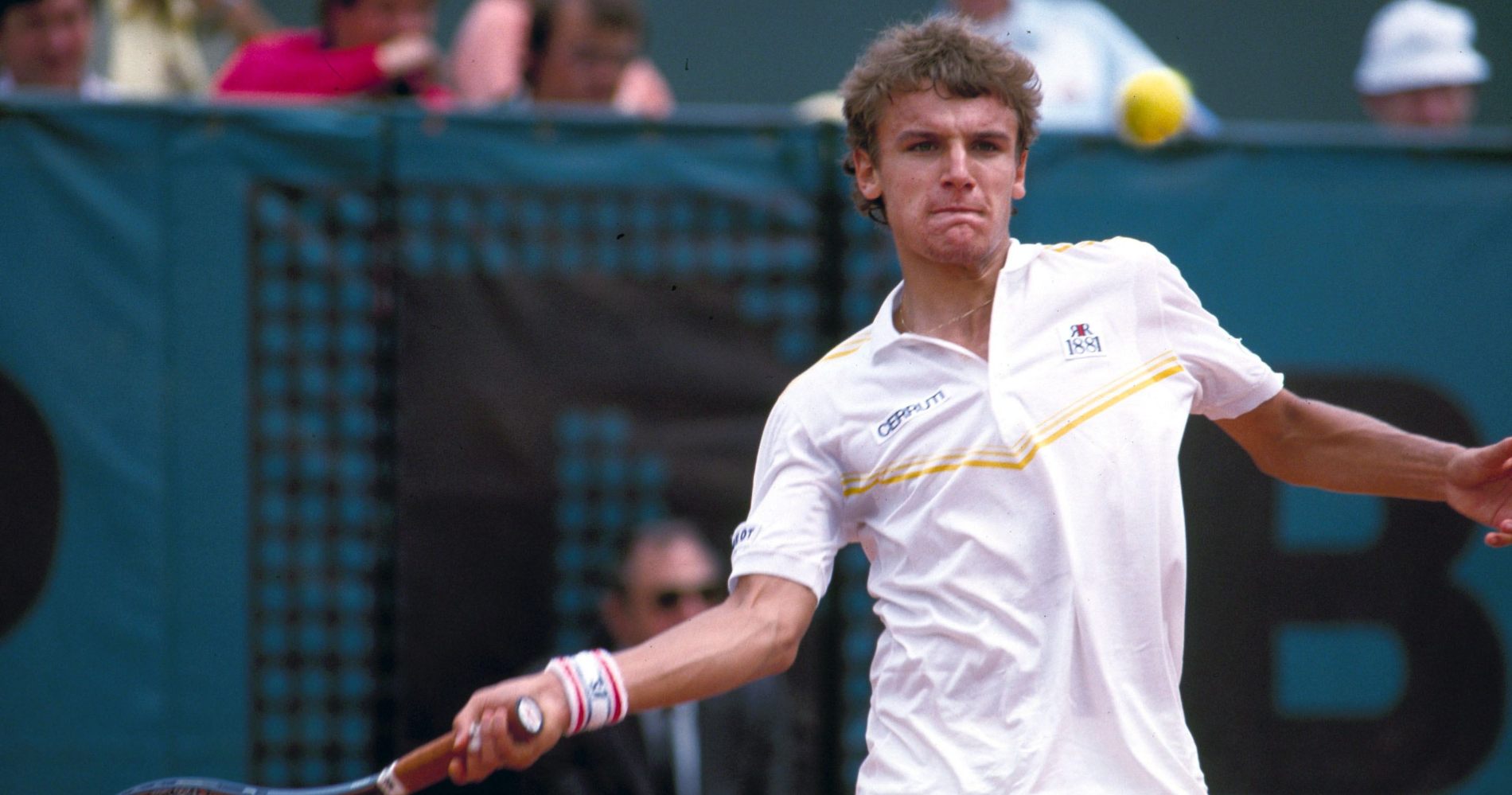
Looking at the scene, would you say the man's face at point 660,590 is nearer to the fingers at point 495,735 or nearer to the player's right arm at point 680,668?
the player's right arm at point 680,668

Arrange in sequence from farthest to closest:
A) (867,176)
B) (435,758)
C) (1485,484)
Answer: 1. (867,176)
2. (1485,484)
3. (435,758)

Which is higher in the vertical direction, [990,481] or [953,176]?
[953,176]

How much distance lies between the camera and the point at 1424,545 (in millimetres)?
5066

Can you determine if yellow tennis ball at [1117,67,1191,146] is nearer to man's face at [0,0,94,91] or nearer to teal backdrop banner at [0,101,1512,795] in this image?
teal backdrop banner at [0,101,1512,795]

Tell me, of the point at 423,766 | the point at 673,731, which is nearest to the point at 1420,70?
the point at 673,731

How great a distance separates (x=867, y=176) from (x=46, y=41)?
305 centimetres

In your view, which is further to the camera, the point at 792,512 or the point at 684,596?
the point at 684,596

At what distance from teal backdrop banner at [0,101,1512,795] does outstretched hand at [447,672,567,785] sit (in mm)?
2242

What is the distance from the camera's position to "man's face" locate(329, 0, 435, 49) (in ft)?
17.1

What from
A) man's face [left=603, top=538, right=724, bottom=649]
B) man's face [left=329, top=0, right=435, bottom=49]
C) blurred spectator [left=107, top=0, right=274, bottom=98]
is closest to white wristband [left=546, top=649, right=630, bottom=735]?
man's face [left=603, top=538, right=724, bottom=649]

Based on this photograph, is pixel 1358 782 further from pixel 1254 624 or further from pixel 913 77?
pixel 913 77

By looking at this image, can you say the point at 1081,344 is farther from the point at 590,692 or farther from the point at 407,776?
the point at 407,776

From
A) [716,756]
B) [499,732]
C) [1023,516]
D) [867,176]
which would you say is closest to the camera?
[499,732]

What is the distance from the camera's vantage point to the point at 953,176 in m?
2.92
